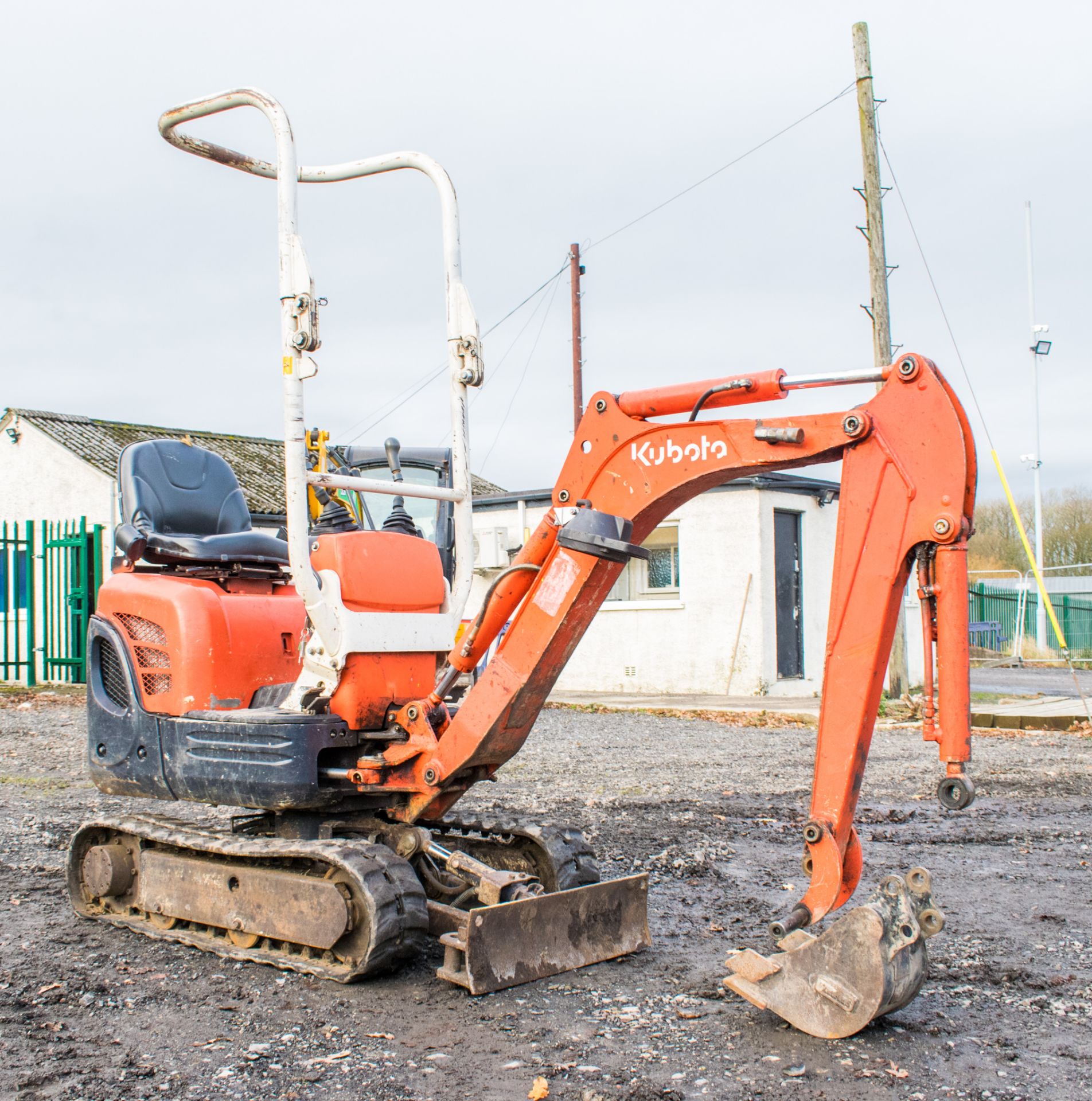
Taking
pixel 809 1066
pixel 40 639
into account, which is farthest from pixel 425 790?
pixel 40 639

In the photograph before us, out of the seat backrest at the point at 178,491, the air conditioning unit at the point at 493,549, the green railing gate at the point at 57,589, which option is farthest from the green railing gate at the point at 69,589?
the seat backrest at the point at 178,491

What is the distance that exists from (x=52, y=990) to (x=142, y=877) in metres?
0.94

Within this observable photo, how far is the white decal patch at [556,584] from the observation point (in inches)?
183

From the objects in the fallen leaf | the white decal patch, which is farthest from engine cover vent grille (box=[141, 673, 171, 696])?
the fallen leaf

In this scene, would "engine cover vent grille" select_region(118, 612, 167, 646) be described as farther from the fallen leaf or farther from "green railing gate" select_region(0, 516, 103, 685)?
"green railing gate" select_region(0, 516, 103, 685)

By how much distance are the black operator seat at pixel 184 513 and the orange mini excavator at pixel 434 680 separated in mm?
22

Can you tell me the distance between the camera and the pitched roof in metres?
21.7

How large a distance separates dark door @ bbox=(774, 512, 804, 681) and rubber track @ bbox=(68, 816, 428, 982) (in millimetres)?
13035

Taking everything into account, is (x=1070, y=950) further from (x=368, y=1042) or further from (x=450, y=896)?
(x=368, y=1042)

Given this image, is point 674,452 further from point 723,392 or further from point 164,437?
point 164,437

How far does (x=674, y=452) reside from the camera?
4.50 meters

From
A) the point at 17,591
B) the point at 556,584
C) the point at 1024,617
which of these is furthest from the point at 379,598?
A: the point at 1024,617

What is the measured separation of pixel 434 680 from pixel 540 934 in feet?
4.04

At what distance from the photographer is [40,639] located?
20.7 metres
